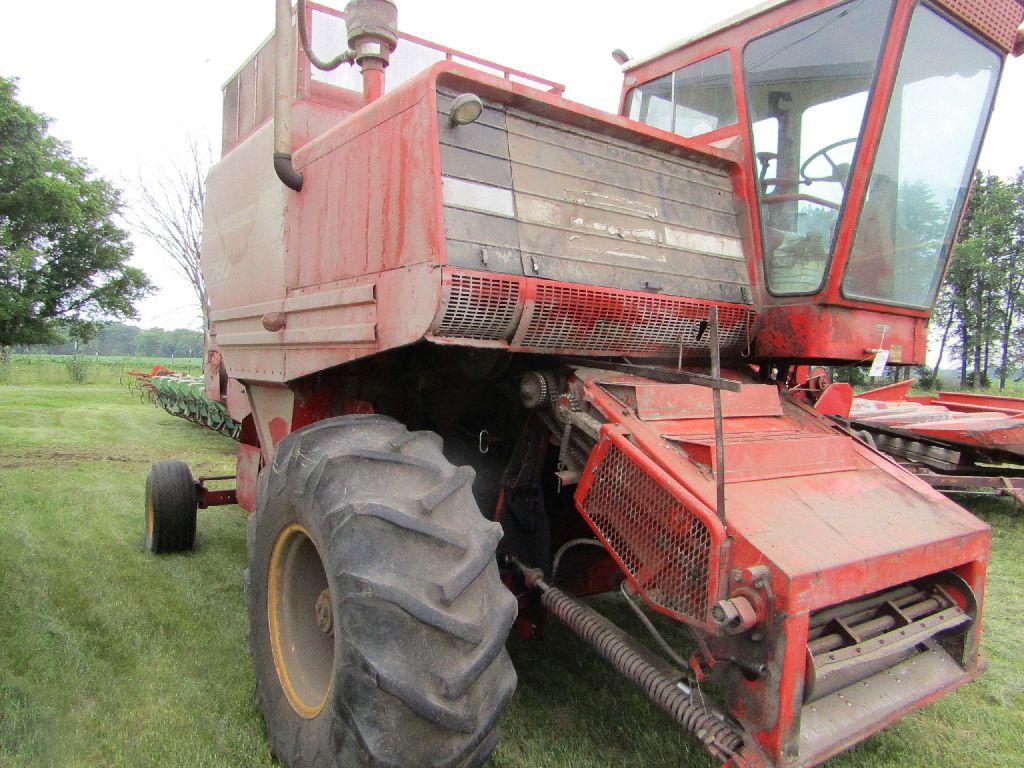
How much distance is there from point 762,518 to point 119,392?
78.9 feet

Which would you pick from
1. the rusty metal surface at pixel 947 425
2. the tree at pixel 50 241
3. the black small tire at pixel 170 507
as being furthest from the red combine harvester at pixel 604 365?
the tree at pixel 50 241

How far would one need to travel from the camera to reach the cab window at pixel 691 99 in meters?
3.79

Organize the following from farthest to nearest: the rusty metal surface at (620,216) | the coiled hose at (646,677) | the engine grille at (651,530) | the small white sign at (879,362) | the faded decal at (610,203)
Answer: the small white sign at (879,362), the faded decal at (610,203), the rusty metal surface at (620,216), the engine grille at (651,530), the coiled hose at (646,677)

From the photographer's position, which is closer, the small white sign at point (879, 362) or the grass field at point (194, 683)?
the grass field at point (194, 683)

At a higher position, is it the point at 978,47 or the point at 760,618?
the point at 978,47

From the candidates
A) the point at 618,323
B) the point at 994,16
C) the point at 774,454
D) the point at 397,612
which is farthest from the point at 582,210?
the point at 994,16

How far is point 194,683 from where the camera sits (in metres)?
3.23

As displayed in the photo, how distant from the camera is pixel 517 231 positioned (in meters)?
2.76

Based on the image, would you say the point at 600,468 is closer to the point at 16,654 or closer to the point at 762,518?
the point at 762,518

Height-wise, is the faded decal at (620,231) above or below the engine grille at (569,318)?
above

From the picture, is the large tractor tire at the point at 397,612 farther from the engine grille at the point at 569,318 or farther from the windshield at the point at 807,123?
the windshield at the point at 807,123

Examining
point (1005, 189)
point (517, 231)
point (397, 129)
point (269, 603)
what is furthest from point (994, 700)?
point (1005, 189)


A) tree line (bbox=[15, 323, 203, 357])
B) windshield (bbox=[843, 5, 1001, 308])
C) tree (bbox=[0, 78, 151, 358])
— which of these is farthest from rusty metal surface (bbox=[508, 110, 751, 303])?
tree line (bbox=[15, 323, 203, 357])

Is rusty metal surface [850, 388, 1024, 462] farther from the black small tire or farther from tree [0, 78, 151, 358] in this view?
tree [0, 78, 151, 358]
